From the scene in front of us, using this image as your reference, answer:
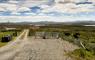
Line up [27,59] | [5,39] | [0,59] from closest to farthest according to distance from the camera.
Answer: [0,59] < [27,59] < [5,39]

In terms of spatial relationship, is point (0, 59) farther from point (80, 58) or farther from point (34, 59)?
point (80, 58)

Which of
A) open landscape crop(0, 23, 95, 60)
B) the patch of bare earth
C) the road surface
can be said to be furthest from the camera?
open landscape crop(0, 23, 95, 60)

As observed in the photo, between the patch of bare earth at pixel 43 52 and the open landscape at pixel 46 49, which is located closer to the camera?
the patch of bare earth at pixel 43 52

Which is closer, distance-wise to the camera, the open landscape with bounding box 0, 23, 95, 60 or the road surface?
the road surface

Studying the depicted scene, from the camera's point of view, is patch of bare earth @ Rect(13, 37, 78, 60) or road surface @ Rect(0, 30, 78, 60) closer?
road surface @ Rect(0, 30, 78, 60)

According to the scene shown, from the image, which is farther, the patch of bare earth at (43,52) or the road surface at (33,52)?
the patch of bare earth at (43,52)

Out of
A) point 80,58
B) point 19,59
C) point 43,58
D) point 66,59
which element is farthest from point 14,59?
point 80,58

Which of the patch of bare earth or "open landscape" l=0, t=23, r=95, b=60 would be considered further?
"open landscape" l=0, t=23, r=95, b=60

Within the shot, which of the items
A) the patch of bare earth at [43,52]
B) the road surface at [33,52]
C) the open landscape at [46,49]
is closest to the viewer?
the road surface at [33,52]

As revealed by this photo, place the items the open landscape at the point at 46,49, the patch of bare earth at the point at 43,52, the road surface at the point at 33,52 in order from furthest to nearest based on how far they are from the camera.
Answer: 1. the open landscape at the point at 46,49
2. the patch of bare earth at the point at 43,52
3. the road surface at the point at 33,52

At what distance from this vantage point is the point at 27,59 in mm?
30844

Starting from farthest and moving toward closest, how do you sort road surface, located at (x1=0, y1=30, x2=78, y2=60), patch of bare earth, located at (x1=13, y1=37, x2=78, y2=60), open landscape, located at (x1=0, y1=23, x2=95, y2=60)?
open landscape, located at (x1=0, y1=23, x2=95, y2=60) → patch of bare earth, located at (x1=13, y1=37, x2=78, y2=60) → road surface, located at (x1=0, y1=30, x2=78, y2=60)

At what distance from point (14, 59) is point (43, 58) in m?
4.07

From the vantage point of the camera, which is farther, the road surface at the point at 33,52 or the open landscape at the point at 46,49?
the open landscape at the point at 46,49
